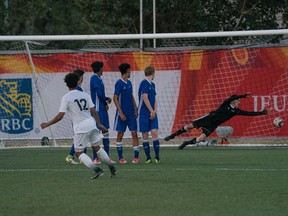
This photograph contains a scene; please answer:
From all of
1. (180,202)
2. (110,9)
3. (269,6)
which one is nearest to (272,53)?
(269,6)

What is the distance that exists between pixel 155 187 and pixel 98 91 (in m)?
5.34

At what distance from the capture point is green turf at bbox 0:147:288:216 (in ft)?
38.8

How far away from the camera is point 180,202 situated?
12391 millimetres

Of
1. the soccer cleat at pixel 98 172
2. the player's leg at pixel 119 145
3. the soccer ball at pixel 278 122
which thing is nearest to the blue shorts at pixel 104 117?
the player's leg at pixel 119 145

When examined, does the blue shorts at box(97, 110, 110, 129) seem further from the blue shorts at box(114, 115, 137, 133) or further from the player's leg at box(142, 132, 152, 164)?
the player's leg at box(142, 132, 152, 164)

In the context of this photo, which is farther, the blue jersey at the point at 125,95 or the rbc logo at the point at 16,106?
the rbc logo at the point at 16,106

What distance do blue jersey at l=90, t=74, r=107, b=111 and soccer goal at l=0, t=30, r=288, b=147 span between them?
6614mm

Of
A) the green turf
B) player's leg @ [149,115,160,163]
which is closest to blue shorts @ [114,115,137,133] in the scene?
player's leg @ [149,115,160,163]

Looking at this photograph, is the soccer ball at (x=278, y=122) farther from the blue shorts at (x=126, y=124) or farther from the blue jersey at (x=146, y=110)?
the blue shorts at (x=126, y=124)

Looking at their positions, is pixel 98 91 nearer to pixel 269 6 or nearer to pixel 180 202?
pixel 180 202

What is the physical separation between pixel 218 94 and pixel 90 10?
24.4ft

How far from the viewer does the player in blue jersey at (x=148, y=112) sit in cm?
1917

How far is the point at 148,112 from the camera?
19.3 metres

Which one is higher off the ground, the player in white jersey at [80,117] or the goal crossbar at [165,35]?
the goal crossbar at [165,35]
